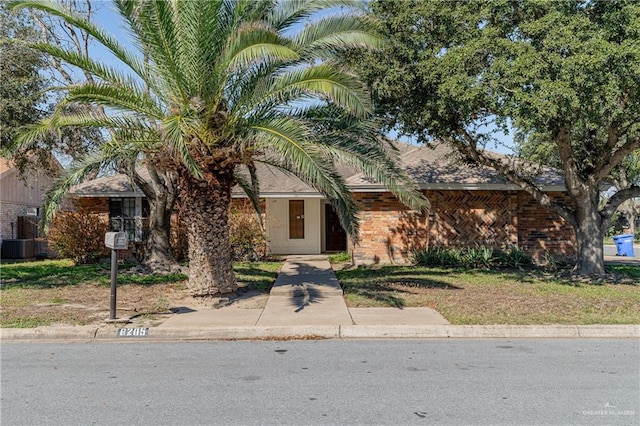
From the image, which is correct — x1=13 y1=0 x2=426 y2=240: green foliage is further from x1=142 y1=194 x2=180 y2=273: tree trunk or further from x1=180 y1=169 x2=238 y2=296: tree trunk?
x1=142 y1=194 x2=180 y2=273: tree trunk

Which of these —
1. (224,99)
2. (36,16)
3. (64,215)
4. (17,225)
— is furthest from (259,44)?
(17,225)

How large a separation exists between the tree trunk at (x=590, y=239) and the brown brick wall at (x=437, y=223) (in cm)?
334

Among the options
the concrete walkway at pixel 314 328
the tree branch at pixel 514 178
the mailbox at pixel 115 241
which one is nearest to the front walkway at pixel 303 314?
the concrete walkway at pixel 314 328

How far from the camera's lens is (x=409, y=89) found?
11.4m

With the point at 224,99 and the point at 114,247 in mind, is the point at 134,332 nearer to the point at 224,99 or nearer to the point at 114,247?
the point at 114,247

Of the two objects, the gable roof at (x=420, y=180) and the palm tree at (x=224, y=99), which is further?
the gable roof at (x=420, y=180)

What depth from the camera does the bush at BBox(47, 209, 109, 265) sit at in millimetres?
17109

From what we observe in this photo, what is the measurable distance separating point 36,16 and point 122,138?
24.9 ft

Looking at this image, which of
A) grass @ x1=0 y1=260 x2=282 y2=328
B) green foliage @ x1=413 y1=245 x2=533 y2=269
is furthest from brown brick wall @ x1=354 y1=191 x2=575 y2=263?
grass @ x1=0 y1=260 x2=282 y2=328

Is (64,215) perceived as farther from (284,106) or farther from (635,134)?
(635,134)

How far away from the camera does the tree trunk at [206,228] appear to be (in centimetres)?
983

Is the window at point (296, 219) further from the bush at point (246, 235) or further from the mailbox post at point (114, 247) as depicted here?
the mailbox post at point (114, 247)

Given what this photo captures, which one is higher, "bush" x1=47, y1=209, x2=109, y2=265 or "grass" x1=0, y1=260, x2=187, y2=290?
"bush" x1=47, y1=209, x2=109, y2=265

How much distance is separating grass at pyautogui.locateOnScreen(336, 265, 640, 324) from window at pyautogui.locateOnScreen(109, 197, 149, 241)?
27.2 feet
